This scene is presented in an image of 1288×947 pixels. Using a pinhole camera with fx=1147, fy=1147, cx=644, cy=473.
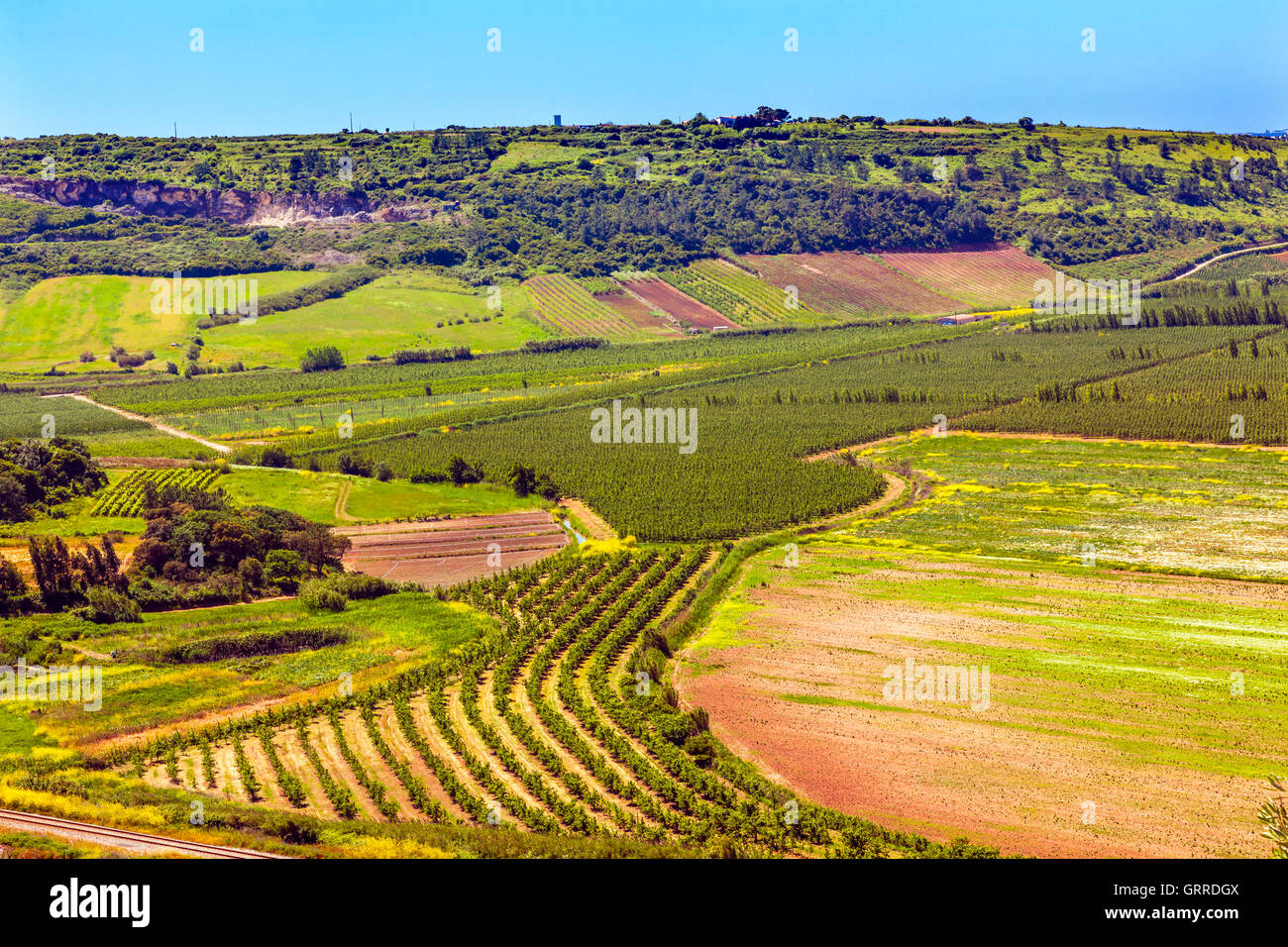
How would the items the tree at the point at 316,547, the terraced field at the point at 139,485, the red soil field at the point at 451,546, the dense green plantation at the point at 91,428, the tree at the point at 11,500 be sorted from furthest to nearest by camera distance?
1. the dense green plantation at the point at 91,428
2. the terraced field at the point at 139,485
3. the tree at the point at 11,500
4. the red soil field at the point at 451,546
5. the tree at the point at 316,547

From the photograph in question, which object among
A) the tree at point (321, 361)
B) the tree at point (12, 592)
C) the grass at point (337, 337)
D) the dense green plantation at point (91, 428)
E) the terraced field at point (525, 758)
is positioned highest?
the grass at point (337, 337)

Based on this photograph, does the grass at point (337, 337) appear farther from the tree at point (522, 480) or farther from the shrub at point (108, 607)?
the shrub at point (108, 607)

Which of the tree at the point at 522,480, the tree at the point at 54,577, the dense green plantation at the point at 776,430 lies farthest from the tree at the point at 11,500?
the tree at the point at 522,480

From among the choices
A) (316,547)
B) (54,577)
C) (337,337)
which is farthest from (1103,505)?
(337,337)

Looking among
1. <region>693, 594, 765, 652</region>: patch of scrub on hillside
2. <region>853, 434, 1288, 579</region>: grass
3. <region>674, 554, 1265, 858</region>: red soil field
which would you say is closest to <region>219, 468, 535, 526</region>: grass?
<region>693, 594, 765, 652</region>: patch of scrub on hillside

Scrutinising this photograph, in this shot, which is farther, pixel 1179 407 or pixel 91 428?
pixel 91 428

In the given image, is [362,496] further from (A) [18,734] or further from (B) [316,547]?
(A) [18,734]
